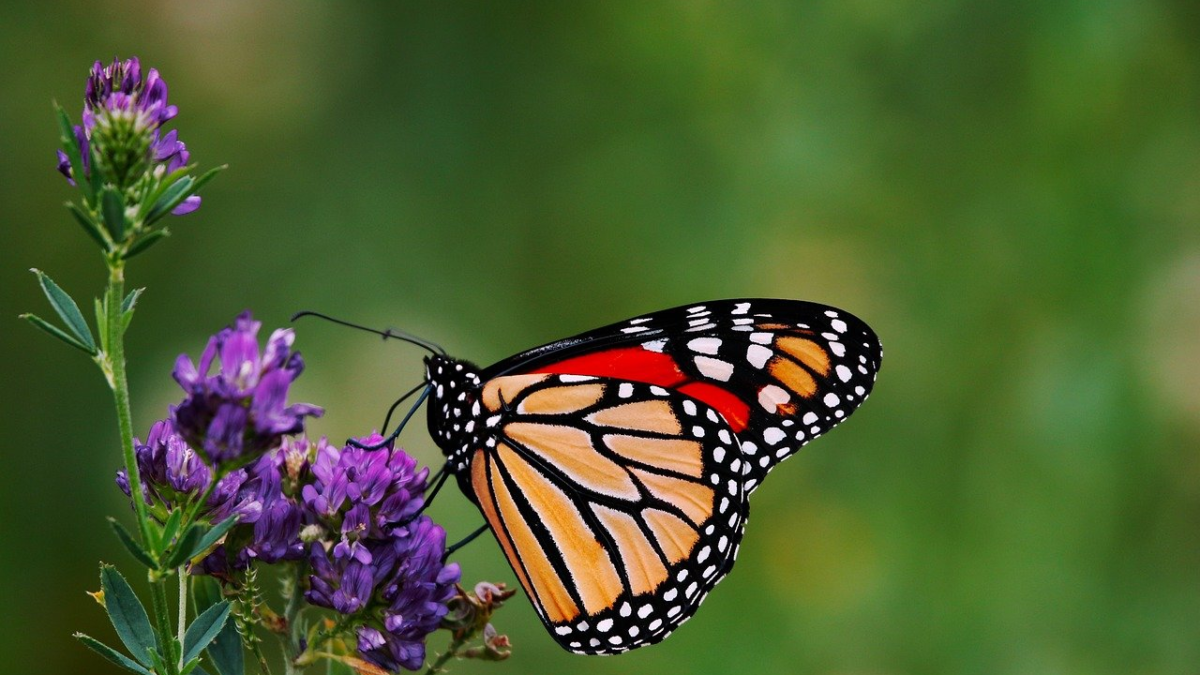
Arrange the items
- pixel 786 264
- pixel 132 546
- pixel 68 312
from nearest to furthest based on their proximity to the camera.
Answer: pixel 132 546 → pixel 68 312 → pixel 786 264

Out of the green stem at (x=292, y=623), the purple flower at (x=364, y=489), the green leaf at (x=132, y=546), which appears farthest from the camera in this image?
the purple flower at (x=364, y=489)

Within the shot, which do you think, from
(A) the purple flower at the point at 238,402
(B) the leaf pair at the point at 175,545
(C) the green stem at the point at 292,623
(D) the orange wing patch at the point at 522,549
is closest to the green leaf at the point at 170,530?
(B) the leaf pair at the point at 175,545

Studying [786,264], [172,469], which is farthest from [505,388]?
[786,264]

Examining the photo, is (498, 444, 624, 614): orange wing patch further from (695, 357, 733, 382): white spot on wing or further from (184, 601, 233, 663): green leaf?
(184, 601, 233, 663): green leaf

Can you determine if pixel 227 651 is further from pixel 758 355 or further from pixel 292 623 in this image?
pixel 758 355

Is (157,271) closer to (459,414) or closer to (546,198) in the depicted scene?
(546,198)

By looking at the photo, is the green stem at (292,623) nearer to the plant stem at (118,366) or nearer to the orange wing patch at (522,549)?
the plant stem at (118,366)

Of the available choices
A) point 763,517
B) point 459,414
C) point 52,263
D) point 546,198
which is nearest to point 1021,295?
point 763,517
